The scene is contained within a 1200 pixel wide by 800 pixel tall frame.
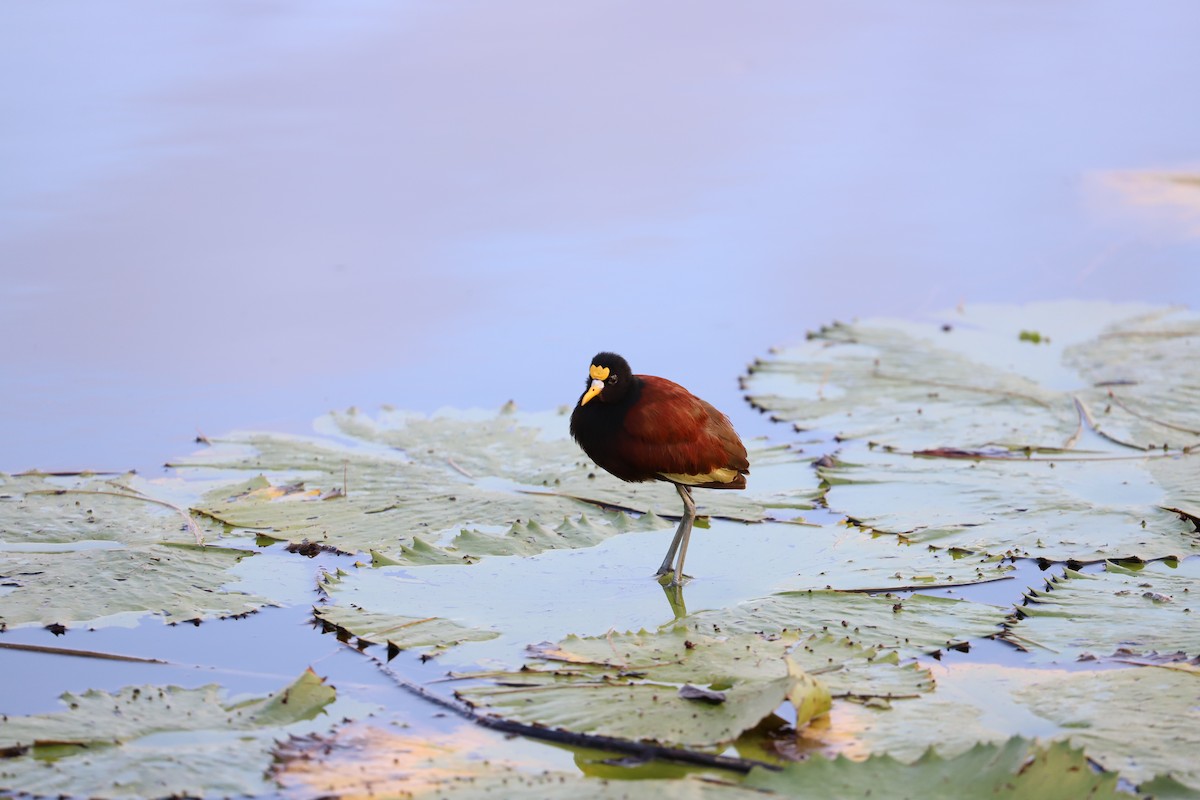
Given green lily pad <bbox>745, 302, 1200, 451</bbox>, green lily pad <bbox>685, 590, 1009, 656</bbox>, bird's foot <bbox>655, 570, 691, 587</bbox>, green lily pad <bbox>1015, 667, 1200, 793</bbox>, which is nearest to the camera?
green lily pad <bbox>1015, 667, 1200, 793</bbox>

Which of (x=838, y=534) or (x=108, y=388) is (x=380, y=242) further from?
(x=838, y=534)

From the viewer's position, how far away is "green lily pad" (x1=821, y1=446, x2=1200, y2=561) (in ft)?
16.0

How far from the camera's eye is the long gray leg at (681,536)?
184 inches

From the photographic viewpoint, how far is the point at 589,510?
5.34m

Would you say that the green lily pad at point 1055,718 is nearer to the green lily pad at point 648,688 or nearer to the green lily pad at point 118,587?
the green lily pad at point 648,688

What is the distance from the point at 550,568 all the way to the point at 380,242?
463 cm

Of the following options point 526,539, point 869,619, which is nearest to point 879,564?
point 869,619

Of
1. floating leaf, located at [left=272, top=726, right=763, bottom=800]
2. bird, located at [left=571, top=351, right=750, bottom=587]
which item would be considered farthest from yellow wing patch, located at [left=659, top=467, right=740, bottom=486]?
floating leaf, located at [left=272, top=726, right=763, bottom=800]

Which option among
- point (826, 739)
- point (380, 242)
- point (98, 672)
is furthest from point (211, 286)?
point (826, 739)

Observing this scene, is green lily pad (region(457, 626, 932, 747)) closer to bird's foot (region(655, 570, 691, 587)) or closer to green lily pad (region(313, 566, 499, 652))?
green lily pad (region(313, 566, 499, 652))

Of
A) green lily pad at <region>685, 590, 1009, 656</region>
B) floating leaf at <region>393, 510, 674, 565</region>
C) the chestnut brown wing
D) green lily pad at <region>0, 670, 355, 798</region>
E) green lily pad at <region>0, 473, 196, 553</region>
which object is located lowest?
green lily pad at <region>0, 670, 355, 798</region>

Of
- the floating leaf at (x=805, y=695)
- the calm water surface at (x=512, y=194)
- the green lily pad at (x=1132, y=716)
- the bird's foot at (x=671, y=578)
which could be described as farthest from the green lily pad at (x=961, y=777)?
the calm water surface at (x=512, y=194)

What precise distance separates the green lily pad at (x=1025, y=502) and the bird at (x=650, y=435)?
0.73m

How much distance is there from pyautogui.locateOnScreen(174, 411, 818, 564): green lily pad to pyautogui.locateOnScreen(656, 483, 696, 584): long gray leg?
332 mm
